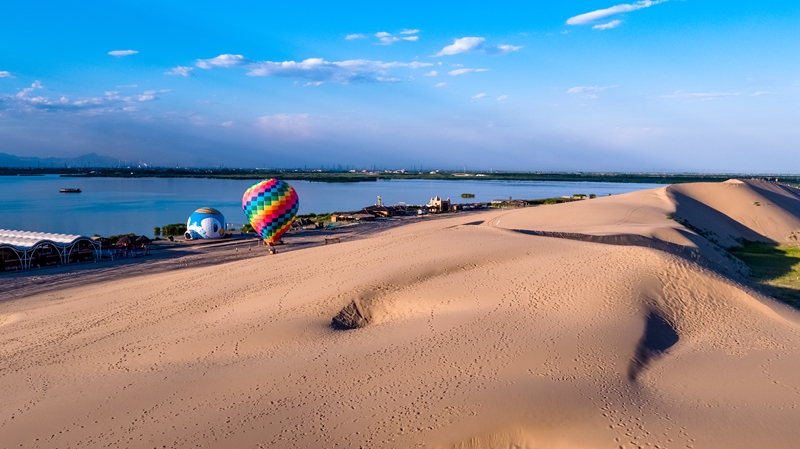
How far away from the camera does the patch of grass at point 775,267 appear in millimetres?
14352

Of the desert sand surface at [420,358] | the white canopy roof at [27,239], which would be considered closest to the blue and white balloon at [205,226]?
the white canopy roof at [27,239]

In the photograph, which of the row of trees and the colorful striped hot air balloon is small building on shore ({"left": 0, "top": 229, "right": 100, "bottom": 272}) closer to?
the colorful striped hot air balloon

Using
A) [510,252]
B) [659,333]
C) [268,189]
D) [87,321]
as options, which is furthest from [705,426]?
[268,189]

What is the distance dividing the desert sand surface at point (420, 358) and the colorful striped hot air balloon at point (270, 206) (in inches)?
273

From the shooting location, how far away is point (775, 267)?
1869cm

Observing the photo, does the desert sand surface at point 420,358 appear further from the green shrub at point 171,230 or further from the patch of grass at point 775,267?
the green shrub at point 171,230

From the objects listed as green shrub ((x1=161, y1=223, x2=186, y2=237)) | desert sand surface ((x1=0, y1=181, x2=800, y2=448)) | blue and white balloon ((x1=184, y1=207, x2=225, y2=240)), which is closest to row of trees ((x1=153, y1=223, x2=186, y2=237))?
green shrub ((x1=161, y1=223, x2=186, y2=237))

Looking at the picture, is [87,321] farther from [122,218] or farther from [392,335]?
[122,218]

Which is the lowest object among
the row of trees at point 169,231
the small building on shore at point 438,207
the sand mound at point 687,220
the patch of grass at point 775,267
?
the row of trees at point 169,231

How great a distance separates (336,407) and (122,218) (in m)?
45.6

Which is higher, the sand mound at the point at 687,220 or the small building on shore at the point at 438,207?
the sand mound at the point at 687,220

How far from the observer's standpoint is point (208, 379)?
7.80 metres

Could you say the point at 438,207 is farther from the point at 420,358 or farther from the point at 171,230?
the point at 420,358

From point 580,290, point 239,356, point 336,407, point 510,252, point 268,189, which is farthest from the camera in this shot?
point 268,189
